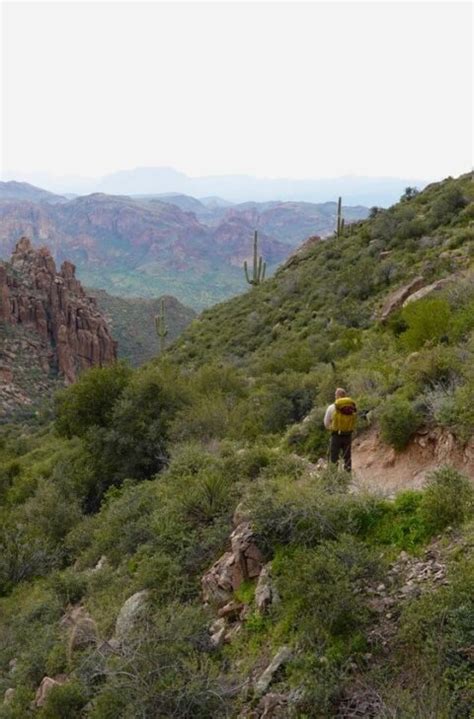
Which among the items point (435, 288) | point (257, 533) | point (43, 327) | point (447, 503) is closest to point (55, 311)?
point (43, 327)

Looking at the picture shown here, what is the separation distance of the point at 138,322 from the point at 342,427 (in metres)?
69.0

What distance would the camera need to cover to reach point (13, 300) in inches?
2298

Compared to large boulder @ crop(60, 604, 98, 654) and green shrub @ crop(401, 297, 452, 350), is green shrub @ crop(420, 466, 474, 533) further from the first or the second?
green shrub @ crop(401, 297, 452, 350)

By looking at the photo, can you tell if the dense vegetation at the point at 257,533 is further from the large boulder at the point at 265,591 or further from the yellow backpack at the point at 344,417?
the yellow backpack at the point at 344,417

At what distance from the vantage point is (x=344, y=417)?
357 inches

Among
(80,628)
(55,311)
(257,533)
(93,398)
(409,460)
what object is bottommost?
(55,311)

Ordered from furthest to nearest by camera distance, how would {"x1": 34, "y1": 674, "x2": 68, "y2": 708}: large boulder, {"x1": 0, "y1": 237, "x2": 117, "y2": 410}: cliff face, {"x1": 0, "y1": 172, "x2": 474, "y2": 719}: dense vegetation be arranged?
1. {"x1": 0, "y1": 237, "x2": 117, "y2": 410}: cliff face
2. {"x1": 34, "y1": 674, "x2": 68, "y2": 708}: large boulder
3. {"x1": 0, "y1": 172, "x2": 474, "y2": 719}: dense vegetation

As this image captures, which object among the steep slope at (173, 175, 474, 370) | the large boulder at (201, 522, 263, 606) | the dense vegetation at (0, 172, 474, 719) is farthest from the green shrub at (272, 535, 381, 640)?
the steep slope at (173, 175, 474, 370)

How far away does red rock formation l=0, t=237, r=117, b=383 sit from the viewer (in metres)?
58.4

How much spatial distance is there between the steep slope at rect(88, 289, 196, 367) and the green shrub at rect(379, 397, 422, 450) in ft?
185

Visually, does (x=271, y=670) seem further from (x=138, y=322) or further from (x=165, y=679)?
(x=138, y=322)

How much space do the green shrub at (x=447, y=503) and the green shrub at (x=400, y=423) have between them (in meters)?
2.70

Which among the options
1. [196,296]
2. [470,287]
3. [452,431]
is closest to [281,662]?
[452,431]

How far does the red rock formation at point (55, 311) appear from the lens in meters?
58.4
